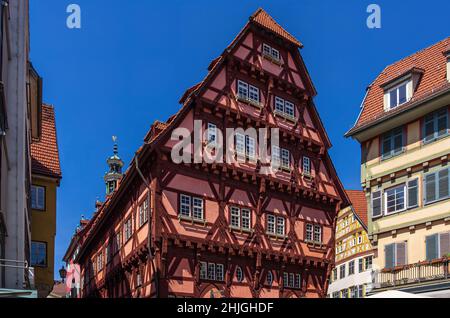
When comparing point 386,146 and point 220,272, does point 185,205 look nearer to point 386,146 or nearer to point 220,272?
point 220,272

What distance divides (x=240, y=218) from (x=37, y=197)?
815 centimetres

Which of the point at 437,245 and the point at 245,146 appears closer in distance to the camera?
the point at 437,245

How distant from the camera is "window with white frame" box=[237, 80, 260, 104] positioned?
88.0 feet

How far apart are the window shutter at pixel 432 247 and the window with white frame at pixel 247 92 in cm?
951

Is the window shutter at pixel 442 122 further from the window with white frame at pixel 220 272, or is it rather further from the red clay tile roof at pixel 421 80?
the window with white frame at pixel 220 272

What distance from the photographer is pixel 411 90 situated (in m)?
25.0

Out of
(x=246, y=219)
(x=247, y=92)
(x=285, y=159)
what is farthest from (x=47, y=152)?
(x=285, y=159)

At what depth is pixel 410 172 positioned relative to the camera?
2420 cm

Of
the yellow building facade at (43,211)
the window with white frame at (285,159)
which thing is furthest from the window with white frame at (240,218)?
the yellow building facade at (43,211)

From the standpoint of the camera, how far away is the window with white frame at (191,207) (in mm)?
23931
